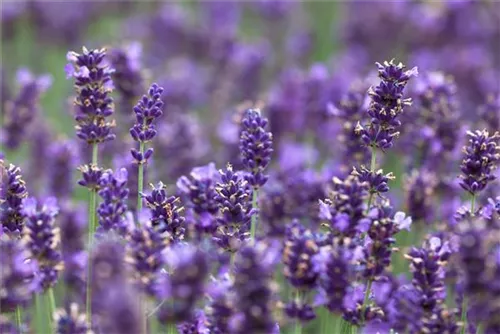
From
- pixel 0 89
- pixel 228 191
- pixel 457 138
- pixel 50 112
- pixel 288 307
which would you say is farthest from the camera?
pixel 50 112

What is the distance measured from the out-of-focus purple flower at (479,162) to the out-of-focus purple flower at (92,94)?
1417mm

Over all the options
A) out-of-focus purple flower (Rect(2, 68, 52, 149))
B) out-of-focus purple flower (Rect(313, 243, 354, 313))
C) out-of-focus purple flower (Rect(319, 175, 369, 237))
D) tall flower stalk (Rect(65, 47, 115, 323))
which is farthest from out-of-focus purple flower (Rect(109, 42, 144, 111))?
out-of-focus purple flower (Rect(313, 243, 354, 313))

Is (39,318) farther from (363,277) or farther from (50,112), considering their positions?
(50,112)

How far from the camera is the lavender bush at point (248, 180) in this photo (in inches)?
106

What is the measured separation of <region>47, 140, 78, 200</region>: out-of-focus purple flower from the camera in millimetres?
5281

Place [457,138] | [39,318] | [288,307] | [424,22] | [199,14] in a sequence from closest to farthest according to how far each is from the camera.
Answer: [288,307]
[39,318]
[457,138]
[424,22]
[199,14]

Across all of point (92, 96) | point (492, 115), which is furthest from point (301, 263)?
point (492, 115)

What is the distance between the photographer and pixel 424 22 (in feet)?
29.0

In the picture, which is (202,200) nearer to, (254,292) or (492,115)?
(254,292)

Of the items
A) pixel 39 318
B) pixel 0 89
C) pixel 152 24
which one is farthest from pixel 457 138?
pixel 152 24

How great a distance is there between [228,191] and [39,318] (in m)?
1.04

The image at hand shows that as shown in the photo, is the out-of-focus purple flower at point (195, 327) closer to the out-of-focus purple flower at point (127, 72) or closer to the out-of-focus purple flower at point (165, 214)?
the out-of-focus purple flower at point (165, 214)

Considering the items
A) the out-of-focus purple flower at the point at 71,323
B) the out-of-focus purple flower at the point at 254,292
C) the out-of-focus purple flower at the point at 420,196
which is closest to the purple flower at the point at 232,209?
the out-of-focus purple flower at the point at 71,323

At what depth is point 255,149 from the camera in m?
3.53
